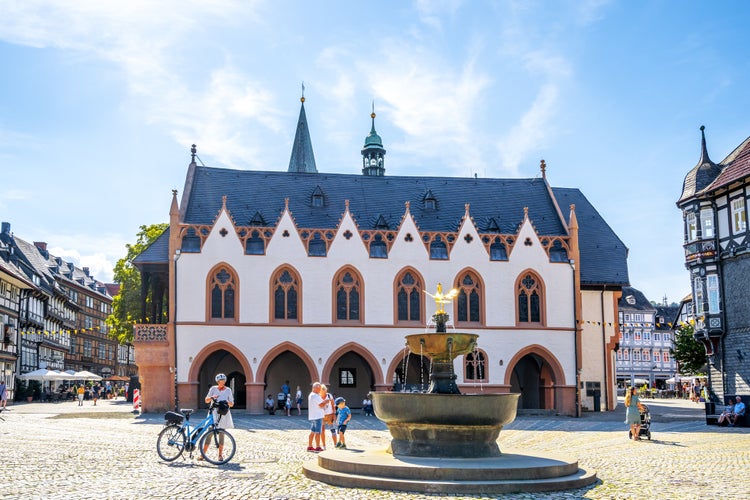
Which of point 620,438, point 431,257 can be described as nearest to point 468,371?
point 431,257

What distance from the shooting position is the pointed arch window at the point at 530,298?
145 feet

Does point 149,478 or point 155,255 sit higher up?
point 155,255

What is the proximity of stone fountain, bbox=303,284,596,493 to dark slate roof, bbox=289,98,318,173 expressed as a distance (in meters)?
52.2

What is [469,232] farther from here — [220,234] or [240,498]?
[240,498]

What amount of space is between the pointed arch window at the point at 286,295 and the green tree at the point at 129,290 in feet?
46.1

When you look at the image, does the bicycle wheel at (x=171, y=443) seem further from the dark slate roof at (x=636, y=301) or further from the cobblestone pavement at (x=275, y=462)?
the dark slate roof at (x=636, y=301)

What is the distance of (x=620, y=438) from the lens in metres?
26.8

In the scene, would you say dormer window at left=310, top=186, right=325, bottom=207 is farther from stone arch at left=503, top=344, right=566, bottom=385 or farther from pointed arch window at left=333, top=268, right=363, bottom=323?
stone arch at left=503, top=344, right=566, bottom=385

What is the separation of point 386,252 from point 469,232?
4414 mm

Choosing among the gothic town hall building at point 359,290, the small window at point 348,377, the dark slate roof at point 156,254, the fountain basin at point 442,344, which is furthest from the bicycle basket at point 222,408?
the small window at point 348,377

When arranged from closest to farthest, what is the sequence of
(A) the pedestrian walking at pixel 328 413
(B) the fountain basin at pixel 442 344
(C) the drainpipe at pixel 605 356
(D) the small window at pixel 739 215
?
1. (B) the fountain basin at pixel 442 344
2. (A) the pedestrian walking at pixel 328 413
3. (D) the small window at pixel 739 215
4. (C) the drainpipe at pixel 605 356

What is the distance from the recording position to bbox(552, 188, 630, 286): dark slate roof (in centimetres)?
4722

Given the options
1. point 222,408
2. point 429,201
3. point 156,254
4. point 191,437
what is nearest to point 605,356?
point 429,201

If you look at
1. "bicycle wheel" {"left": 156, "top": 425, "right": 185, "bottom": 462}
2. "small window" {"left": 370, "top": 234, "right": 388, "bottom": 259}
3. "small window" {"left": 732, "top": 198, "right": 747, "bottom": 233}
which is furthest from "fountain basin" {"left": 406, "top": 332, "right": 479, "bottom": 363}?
"small window" {"left": 370, "top": 234, "right": 388, "bottom": 259}
